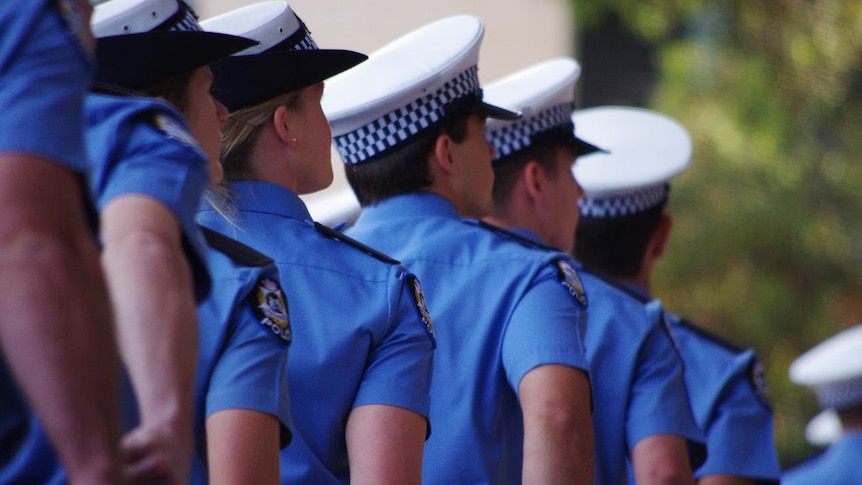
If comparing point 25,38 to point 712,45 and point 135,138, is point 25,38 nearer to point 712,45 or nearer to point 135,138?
point 135,138

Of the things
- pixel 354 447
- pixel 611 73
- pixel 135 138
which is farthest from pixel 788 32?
pixel 135 138

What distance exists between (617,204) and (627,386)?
0.96m

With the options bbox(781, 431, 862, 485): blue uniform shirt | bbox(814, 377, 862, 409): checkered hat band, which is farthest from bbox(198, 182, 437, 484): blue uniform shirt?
bbox(814, 377, 862, 409): checkered hat band

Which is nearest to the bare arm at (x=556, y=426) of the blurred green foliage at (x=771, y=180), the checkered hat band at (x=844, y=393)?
the checkered hat band at (x=844, y=393)

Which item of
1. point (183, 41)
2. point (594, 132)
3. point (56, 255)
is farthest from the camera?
point (594, 132)

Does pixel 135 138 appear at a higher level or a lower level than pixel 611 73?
higher

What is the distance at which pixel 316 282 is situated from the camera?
234cm

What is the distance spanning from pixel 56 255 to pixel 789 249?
8.07 m

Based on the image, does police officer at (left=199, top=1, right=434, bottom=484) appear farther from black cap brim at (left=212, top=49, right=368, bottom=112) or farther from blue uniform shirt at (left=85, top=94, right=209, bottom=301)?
blue uniform shirt at (left=85, top=94, right=209, bottom=301)

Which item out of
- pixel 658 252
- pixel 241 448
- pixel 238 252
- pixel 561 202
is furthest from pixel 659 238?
pixel 241 448

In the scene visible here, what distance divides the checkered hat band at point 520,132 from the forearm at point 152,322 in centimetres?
209

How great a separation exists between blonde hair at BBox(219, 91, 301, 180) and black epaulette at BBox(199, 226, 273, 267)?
327 millimetres

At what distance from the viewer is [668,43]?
9.17 meters

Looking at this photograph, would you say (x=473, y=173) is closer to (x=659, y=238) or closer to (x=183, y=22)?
(x=183, y=22)
